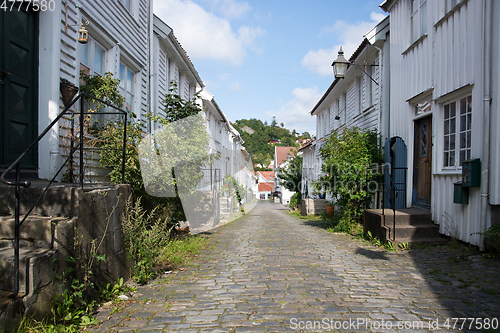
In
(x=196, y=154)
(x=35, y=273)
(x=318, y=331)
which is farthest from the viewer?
(x=196, y=154)

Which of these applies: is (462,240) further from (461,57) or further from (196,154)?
(196,154)

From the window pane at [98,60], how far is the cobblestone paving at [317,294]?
492 cm

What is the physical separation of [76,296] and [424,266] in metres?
5.36

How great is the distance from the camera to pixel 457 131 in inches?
277

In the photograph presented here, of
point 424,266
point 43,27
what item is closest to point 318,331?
point 424,266

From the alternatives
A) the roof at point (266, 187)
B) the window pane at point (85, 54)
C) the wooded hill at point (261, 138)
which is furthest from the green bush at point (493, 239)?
the wooded hill at point (261, 138)

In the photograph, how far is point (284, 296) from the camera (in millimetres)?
4238

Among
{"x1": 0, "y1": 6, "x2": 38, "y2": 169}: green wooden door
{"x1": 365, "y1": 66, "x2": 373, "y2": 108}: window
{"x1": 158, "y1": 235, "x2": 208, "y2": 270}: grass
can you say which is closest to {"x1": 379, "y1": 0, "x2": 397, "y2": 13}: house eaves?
{"x1": 365, "y1": 66, "x2": 373, "y2": 108}: window

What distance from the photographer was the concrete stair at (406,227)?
23.7 feet

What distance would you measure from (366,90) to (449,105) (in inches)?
234

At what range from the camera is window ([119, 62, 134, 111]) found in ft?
29.0

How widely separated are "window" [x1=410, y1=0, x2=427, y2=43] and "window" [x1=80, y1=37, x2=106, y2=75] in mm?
8164

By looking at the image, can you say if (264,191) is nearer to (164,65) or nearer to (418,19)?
(164,65)

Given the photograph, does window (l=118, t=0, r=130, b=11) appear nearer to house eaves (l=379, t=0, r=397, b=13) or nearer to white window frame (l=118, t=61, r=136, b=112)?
white window frame (l=118, t=61, r=136, b=112)
